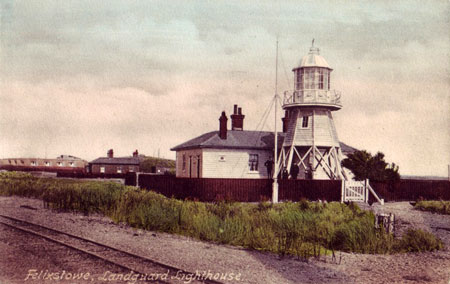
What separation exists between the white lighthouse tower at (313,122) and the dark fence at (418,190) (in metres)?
3.55

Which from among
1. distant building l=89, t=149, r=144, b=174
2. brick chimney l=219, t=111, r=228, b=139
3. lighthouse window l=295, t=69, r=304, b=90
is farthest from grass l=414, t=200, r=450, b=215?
distant building l=89, t=149, r=144, b=174

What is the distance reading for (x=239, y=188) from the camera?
2427cm

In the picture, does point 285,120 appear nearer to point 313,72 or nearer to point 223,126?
point 223,126

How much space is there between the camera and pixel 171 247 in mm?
11594

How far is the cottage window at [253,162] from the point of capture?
33.6 m

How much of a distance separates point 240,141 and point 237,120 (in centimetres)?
329

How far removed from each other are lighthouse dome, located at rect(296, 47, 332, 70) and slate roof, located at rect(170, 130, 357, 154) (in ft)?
22.6

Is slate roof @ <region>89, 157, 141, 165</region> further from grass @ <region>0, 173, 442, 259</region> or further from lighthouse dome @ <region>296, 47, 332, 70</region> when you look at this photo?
grass @ <region>0, 173, 442, 259</region>

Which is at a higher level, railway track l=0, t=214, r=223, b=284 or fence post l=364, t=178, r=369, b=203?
fence post l=364, t=178, r=369, b=203

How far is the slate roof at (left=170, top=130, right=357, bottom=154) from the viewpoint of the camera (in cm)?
3275

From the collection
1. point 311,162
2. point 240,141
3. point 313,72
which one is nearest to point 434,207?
point 311,162

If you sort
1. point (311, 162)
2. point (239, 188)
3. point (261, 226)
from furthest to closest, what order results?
point (311, 162)
point (239, 188)
point (261, 226)

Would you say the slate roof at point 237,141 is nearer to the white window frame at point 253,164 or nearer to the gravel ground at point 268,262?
the white window frame at point 253,164

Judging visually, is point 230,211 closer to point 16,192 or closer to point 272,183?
point 272,183
